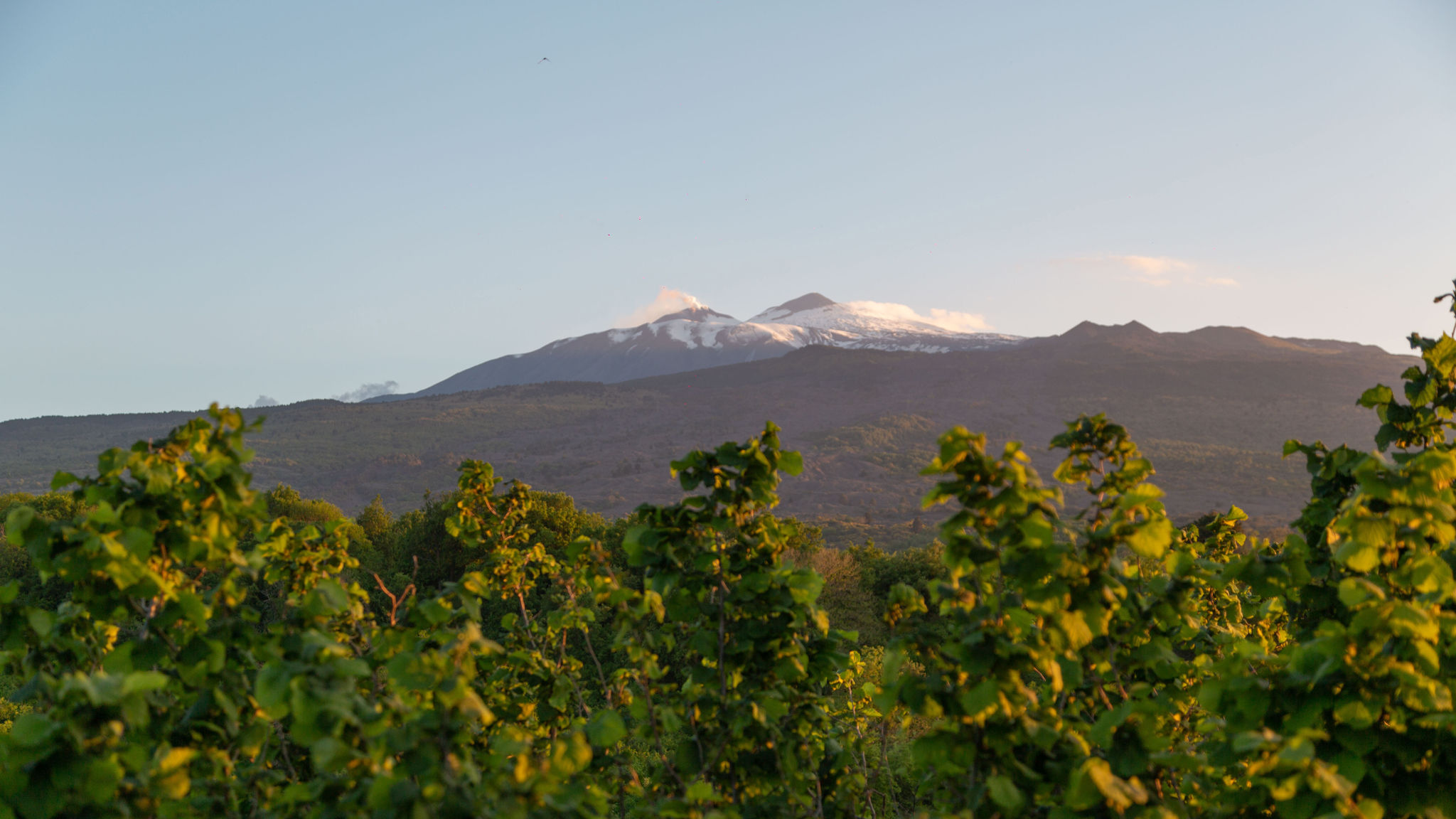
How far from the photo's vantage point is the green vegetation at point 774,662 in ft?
6.33

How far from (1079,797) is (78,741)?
2513mm

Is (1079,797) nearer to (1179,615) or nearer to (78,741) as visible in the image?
(1179,615)

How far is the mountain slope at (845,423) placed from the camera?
76750 mm

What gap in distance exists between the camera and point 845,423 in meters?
110

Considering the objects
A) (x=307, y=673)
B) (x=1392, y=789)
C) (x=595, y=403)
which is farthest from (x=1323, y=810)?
(x=595, y=403)

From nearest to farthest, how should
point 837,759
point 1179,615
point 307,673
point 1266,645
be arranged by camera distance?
point 307,673, point 1179,615, point 837,759, point 1266,645

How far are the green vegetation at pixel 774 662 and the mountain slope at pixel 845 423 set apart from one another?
200 feet

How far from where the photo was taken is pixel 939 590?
243 centimetres

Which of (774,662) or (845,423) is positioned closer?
(774,662)

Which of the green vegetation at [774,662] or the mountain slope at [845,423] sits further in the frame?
the mountain slope at [845,423]

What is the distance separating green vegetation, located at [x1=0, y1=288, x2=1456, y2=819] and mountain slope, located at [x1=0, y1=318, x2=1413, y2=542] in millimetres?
60830

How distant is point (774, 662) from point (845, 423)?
354 ft

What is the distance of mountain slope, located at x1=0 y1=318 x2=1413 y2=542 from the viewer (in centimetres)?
7675

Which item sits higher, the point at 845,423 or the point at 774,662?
the point at 774,662
